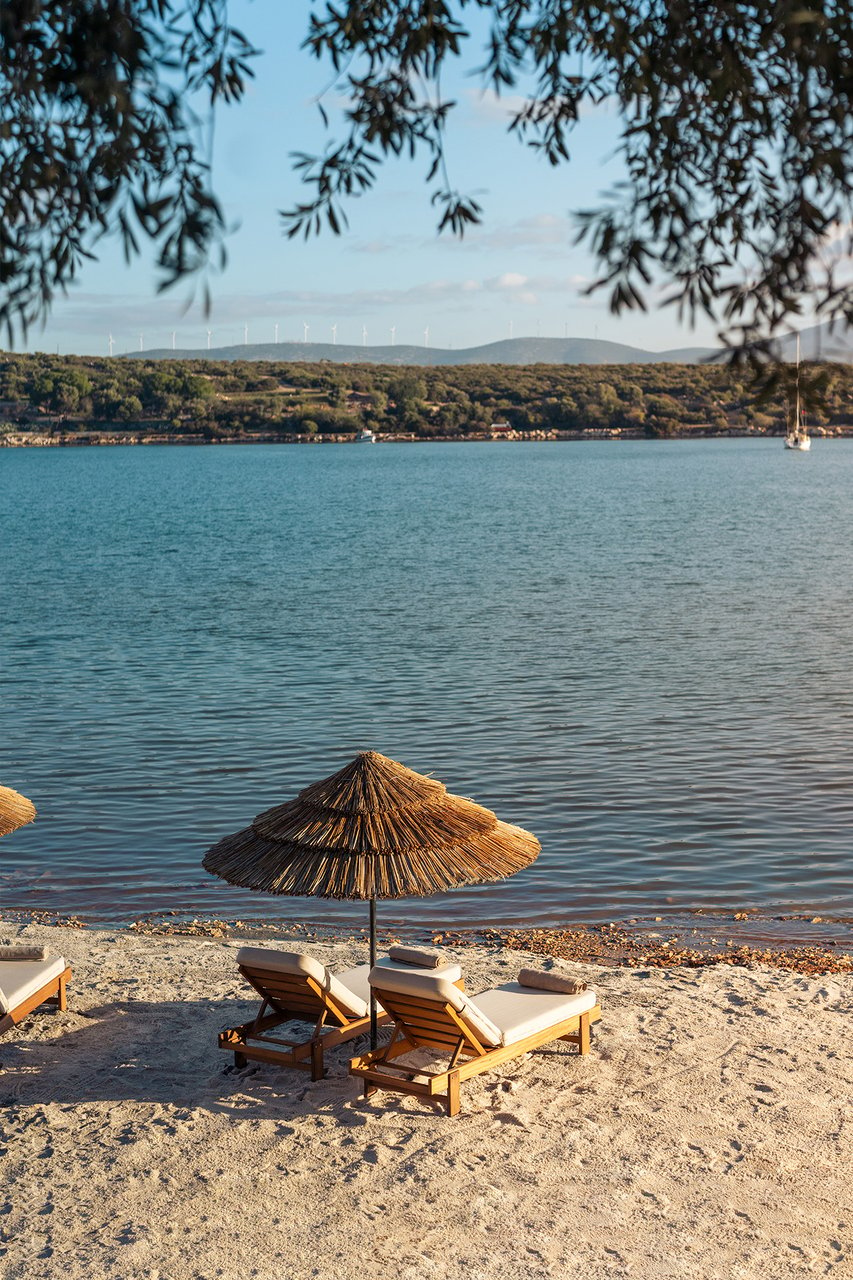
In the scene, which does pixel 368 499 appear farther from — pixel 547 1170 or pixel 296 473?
pixel 547 1170

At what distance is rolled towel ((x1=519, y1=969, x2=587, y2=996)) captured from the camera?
25.7ft

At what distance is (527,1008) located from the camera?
764 centimetres

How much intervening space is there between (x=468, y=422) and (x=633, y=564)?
352 feet

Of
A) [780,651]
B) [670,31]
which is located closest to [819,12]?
[670,31]

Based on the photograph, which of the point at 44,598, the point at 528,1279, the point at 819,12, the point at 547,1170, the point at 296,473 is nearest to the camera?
the point at 819,12

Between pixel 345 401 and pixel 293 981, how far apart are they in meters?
145

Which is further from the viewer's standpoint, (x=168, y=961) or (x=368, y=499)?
(x=368, y=499)

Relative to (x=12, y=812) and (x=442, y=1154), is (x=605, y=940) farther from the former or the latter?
(x=12, y=812)

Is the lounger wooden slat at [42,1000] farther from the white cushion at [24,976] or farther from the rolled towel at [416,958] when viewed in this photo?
the rolled towel at [416,958]

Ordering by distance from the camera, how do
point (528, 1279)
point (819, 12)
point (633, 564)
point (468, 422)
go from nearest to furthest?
point (819, 12), point (528, 1279), point (633, 564), point (468, 422)

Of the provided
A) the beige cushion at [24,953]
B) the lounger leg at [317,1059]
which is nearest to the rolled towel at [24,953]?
the beige cushion at [24,953]

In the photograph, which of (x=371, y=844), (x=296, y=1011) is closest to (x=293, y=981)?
(x=296, y=1011)

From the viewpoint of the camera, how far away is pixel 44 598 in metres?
35.9

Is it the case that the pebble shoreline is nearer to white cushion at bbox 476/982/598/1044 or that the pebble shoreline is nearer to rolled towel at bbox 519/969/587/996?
rolled towel at bbox 519/969/587/996
